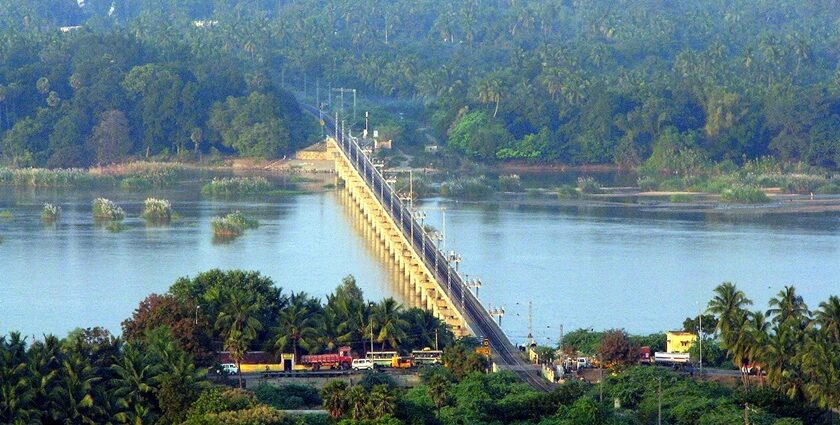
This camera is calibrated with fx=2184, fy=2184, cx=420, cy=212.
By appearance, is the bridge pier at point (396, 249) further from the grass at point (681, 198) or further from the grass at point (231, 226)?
the grass at point (681, 198)

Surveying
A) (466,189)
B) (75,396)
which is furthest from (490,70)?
(75,396)

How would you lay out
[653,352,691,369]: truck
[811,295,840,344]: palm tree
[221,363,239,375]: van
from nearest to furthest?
[811,295,840,344]: palm tree, [221,363,239,375]: van, [653,352,691,369]: truck

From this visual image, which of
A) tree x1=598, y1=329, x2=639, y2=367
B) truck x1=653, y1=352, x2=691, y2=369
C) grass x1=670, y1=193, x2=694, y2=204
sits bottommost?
truck x1=653, y1=352, x2=691, y2=369

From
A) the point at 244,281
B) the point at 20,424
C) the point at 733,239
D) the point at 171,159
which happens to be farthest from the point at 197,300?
the point at 171,159

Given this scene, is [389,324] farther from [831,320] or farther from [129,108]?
[129,108]

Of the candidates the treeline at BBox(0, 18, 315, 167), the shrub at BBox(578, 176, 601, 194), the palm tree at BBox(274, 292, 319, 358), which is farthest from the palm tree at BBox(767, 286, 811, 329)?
the treeline at BBox(0, 18, 315, 167)

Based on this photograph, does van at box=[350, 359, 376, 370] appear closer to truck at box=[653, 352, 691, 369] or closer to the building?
the building
